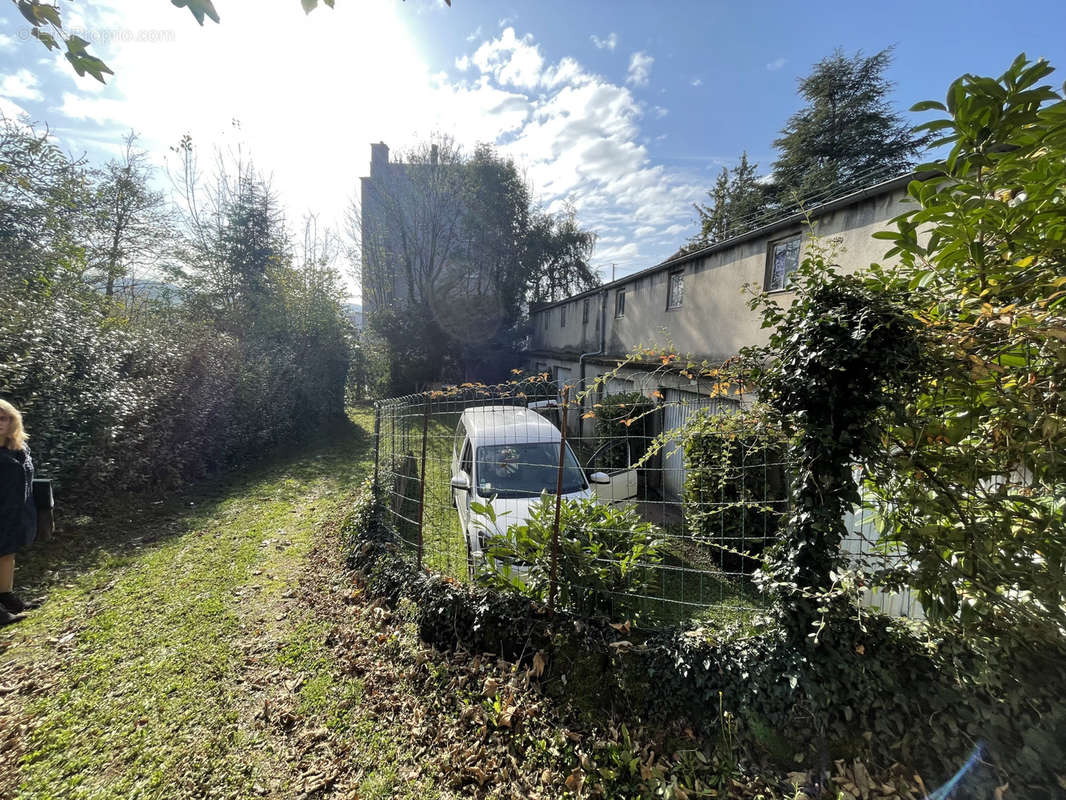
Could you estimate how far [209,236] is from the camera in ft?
49.5

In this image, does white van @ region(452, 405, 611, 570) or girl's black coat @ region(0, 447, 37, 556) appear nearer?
girl's black coat @ region(0, 447, 37, 556)

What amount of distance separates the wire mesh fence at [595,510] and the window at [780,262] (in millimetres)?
2597

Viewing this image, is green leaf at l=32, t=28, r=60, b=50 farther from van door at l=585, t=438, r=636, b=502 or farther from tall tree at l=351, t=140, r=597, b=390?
tall tree at l=351, t=140, r=597, b=390

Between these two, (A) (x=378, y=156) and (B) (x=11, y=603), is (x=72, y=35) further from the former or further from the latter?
(A) (x=378, y=156)

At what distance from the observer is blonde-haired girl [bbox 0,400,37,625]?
3.70 m

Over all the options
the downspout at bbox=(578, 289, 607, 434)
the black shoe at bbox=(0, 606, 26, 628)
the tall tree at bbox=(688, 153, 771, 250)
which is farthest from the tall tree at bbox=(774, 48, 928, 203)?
the black shoe at bbox=(0, 606, 26, 628)

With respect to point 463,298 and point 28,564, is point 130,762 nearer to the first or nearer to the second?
point 28,564

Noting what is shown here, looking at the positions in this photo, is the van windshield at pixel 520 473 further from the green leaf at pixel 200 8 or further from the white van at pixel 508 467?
the green leaf at pixel 200 8

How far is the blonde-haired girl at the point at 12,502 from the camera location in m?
3.70

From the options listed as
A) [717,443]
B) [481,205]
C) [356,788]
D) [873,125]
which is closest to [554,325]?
[481,205]

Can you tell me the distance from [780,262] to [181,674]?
30.7ft

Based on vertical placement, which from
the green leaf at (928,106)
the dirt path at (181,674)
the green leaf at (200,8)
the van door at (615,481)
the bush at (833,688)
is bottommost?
the dirt path at (181,674)

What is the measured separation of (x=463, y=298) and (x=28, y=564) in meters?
17.7

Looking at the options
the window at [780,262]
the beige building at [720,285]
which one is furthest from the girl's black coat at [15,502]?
the window at [780,262]
